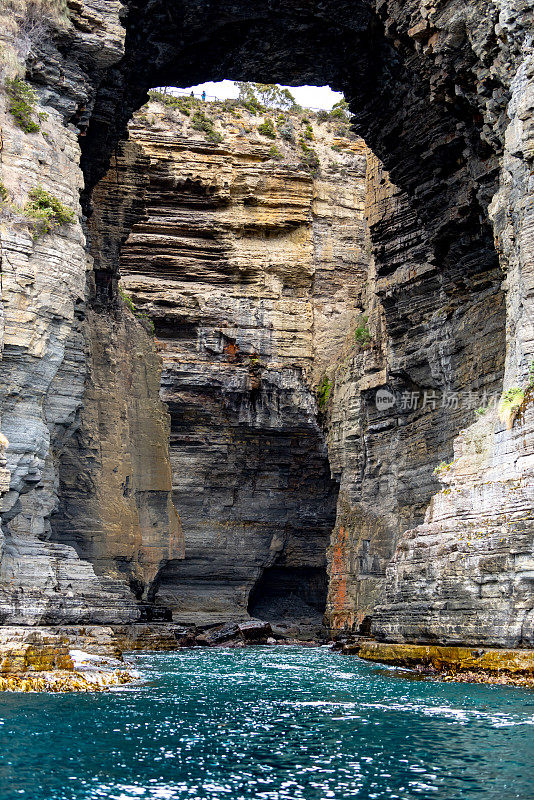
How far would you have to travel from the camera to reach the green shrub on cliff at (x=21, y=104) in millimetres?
21797

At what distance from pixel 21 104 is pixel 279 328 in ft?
62.7

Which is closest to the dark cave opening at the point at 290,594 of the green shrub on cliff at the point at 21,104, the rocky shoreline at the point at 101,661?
the rocky shoreline at the point at 101,661

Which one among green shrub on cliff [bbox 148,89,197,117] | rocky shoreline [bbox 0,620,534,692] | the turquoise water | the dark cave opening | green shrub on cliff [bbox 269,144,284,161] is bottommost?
the turquoise water

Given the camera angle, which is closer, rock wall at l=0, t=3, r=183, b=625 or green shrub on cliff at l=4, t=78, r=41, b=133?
rock wall at l=0, t=3, r=183, b=625

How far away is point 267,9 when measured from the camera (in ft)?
86.7

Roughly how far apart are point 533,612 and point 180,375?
24.6m

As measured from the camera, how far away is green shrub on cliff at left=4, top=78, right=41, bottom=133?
21797 mm

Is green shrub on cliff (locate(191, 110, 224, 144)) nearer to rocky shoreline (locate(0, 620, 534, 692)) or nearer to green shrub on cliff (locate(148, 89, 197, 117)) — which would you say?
green shrub on cliff (locate(148, 89, 197, 117))

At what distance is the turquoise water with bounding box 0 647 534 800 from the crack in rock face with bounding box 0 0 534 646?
3076 millimetres

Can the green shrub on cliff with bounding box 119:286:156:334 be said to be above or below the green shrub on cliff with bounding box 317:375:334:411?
above

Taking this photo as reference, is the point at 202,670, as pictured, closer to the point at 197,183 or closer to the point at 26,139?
the point at 26,139

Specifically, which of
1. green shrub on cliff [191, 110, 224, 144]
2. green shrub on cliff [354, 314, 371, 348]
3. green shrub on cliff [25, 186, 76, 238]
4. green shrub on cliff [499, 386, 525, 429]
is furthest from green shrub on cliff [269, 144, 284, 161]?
green shrub on cliff [499, 386, 525, 429]

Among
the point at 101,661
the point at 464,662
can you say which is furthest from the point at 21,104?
the point at 464,662

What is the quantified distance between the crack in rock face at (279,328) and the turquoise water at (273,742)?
3076 mm
